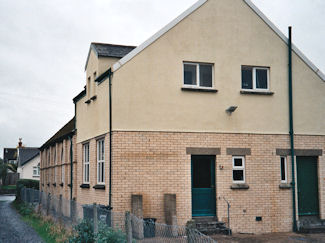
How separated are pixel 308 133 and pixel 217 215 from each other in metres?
4.77

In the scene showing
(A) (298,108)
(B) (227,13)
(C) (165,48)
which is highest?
(B) (227,13)

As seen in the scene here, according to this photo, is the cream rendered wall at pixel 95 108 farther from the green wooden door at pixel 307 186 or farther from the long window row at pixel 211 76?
the green wooden door at pixel 307 186

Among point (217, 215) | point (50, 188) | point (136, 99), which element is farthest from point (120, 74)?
point (50, 188)

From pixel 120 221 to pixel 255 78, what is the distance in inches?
290

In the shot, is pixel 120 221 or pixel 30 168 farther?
pixel 30 168

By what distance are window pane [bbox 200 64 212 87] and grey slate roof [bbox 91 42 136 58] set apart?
3.31m

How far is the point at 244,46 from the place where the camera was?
16.7 meters

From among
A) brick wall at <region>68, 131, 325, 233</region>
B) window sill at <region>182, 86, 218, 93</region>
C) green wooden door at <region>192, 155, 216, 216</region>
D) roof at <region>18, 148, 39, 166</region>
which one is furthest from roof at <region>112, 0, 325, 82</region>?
roof at <region>18, 148, 39, 166</region>

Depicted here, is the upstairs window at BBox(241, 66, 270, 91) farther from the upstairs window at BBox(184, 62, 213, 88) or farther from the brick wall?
the brick wall

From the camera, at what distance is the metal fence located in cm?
909

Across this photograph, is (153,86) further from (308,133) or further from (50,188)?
(50,188)

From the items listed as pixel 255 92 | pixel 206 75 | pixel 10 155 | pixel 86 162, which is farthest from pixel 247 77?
pixel 10 155

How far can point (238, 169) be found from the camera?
16.1 metres

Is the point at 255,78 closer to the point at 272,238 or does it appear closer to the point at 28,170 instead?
the point at 272,238
